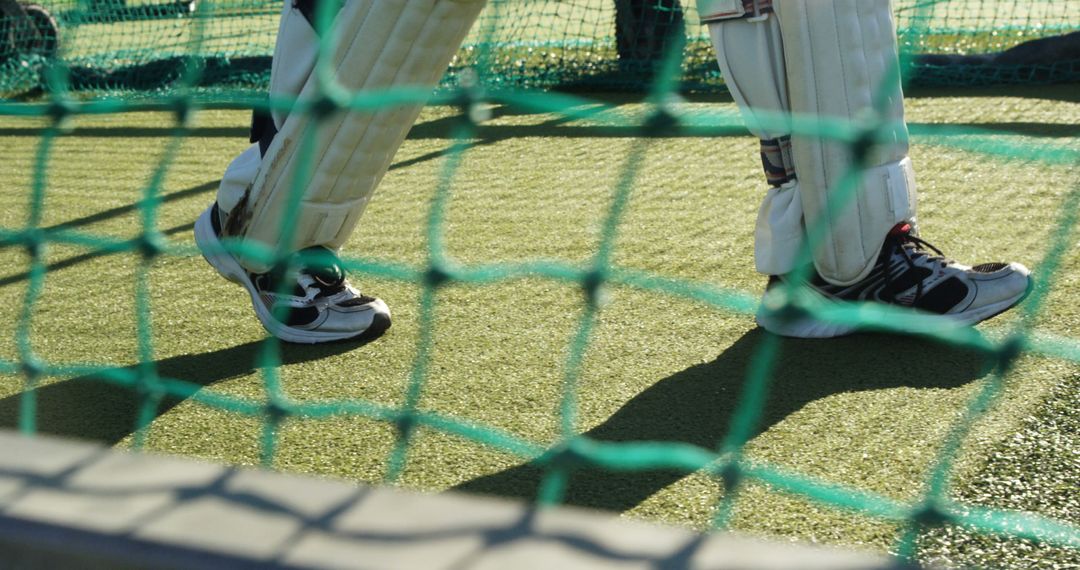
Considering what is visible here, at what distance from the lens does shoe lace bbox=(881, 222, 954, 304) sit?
1756 millimetres

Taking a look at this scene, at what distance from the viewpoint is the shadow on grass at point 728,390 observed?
139cm

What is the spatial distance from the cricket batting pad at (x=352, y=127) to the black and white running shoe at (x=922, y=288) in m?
0.60

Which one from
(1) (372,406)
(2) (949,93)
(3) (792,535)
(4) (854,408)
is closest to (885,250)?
(4) (854,408)

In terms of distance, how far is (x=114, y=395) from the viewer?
1741mm

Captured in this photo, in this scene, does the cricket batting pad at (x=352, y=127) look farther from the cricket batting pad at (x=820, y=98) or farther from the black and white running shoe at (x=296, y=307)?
the cricket batting pad at (x=820, y=98)

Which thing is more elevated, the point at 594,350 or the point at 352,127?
the point at 352,127

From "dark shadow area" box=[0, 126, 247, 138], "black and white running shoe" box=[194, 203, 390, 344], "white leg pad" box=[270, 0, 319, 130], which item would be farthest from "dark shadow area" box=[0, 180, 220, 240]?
"white leg pad" box=[270, 0, 319, 130]

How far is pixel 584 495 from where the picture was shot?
1371 millimetres

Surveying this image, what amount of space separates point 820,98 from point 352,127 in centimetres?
63

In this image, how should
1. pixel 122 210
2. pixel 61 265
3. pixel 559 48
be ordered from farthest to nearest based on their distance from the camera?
pixel 559 48 < pixel 122 210 < pixel 61 265

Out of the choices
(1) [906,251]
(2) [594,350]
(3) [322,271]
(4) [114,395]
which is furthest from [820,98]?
(4) [114,395]

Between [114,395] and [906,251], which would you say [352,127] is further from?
[906,251]

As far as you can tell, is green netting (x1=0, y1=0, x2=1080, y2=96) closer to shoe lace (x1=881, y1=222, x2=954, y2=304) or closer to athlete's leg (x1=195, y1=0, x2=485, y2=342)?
athlete's leg (x1=195, y1=0, x2=485, y2=342)

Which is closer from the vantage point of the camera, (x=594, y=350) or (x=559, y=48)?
(x=594, y=350)
